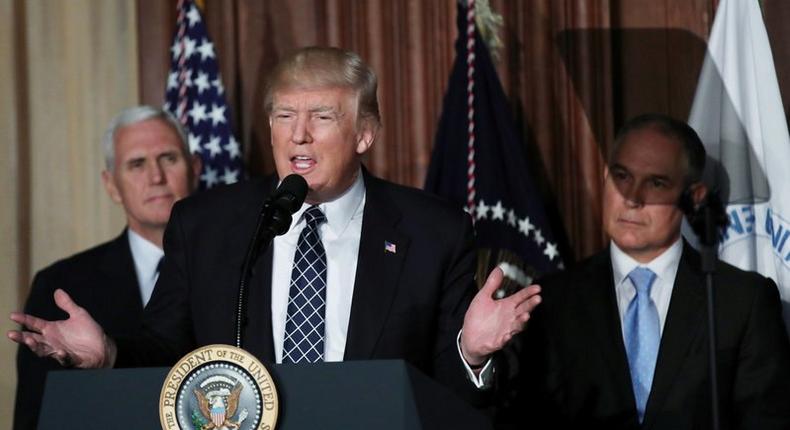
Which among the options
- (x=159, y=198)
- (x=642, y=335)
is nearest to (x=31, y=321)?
(x=159, y=198)

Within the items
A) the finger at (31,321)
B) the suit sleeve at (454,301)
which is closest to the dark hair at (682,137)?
the suit sleeve at (454,301)

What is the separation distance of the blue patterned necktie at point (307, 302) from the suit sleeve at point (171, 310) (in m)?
0.27

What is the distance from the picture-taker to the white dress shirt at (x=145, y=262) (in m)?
4.57

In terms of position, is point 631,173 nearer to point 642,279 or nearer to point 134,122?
point 642,279

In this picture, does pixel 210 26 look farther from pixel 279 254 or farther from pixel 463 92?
pixel 279 254

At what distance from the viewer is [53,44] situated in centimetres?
502

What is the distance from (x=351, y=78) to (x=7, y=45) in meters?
2.12

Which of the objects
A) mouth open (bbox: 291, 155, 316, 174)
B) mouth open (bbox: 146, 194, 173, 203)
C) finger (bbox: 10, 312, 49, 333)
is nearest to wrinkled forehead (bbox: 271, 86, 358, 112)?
mouth open (bbox: 291, 155, 316, 174)

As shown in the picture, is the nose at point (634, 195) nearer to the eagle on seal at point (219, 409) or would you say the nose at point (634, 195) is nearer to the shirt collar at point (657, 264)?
the shirt collar at point (657, 264)

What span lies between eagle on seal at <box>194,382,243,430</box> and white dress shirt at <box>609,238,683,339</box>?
1964 mm

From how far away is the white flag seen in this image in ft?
14.1

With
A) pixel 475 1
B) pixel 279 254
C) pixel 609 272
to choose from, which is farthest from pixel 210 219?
pixel 475 1

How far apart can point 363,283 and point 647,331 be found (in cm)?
120

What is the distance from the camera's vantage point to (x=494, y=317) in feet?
9.32
